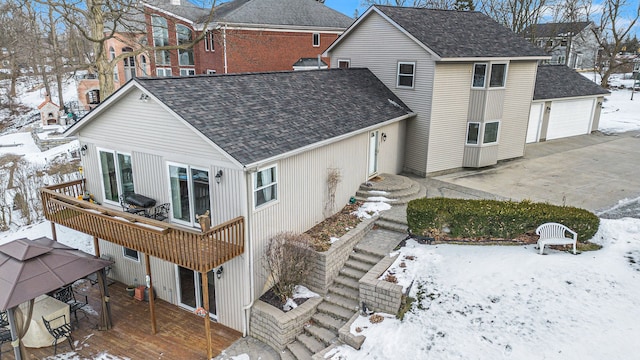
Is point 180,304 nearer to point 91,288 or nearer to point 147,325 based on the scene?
point 147,325

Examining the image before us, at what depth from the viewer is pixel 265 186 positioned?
10.5 metres

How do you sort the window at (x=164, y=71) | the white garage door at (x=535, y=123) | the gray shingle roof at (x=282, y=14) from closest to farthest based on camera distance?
the white garage door at (x=535, y=123) < the gray shingle roof at (x=282, y=14) < the window at (x=164, y=71)

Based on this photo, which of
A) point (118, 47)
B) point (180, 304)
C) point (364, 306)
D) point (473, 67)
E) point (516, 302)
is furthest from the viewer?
point (118, 47)

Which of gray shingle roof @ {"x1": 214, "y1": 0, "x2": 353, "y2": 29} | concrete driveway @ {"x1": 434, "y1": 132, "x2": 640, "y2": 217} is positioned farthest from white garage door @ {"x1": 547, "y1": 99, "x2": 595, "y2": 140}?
gray shingle roof @ {"x1": 214, "y1": 0, "x2": 353, "y2": 29}

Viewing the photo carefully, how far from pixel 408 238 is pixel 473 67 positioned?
9.43 meters

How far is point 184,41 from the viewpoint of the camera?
3438 cm

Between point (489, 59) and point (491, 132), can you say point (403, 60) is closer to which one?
point (489, 59)

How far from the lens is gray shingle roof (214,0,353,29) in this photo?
30.5 meters

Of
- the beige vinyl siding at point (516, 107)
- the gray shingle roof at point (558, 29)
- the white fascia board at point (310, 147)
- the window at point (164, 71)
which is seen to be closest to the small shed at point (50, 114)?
the window at point (164, 71)

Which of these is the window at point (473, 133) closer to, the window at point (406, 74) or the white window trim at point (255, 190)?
the window at point (406, 74)

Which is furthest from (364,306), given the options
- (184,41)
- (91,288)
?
(184,41)

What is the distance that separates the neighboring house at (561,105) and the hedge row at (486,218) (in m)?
14.4

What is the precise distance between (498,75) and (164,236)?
15532 millimetres

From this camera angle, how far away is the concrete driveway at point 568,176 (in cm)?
1584
